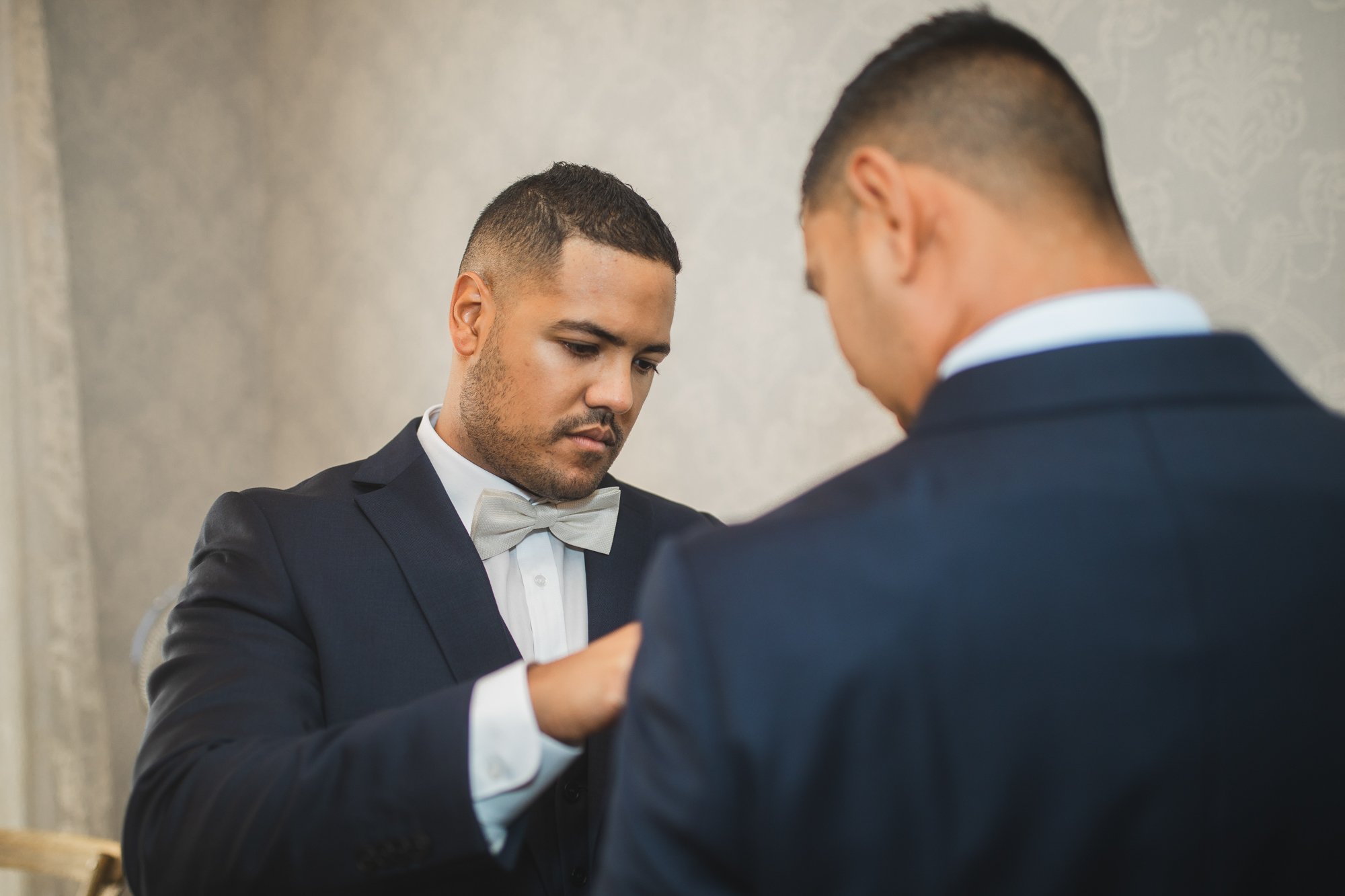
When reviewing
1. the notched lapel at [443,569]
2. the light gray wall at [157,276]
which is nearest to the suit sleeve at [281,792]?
the notched lapel at [443,569]

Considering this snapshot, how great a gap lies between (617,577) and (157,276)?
114 inches

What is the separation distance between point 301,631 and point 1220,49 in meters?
2.19

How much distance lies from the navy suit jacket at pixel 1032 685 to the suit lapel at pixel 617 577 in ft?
2.51

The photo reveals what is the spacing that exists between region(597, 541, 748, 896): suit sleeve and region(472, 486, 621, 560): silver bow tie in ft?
3.06

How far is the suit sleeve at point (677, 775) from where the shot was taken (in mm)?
627

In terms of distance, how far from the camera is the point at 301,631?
136cm

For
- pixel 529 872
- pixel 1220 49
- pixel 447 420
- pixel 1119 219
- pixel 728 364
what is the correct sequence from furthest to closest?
pixel 728 364, pixel 1220 49, pixel 447 420, pixel 529 872, pixel 1119 219

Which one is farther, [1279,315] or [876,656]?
[1279,315]

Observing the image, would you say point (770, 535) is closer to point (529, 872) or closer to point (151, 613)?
point (529, 872)

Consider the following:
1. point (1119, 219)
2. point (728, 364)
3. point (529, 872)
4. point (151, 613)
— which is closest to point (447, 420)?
point (529, 872)

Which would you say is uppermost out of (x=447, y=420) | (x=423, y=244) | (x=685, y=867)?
(x=423, y=244)

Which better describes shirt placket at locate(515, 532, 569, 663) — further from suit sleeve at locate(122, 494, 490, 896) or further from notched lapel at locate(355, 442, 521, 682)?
suit sleeve at locate(122, 494, 490, 896)

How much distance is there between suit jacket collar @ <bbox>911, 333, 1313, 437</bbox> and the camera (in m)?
0.67

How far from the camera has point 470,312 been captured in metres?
1.78
